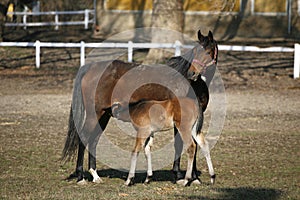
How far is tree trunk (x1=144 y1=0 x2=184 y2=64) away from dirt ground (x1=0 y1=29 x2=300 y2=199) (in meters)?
2.12

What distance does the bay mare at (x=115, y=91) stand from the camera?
29.7 ft

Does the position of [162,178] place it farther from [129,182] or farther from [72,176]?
[72,176]

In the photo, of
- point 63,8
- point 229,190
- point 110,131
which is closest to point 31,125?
point 110,131

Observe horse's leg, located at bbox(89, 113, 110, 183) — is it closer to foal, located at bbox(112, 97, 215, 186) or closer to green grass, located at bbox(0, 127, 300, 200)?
green grass, located at bbox(0, 127, 300, 200)

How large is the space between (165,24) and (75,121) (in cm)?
1594

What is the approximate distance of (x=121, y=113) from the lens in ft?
29.6

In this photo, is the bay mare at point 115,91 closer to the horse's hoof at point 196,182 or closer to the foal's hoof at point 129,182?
the horse's hoof at point 196,182

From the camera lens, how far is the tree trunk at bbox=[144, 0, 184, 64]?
24641mm

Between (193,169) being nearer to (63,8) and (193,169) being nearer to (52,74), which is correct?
(52,74)

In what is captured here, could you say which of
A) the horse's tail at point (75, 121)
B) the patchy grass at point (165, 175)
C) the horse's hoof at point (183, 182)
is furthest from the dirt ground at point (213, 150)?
the horse's tail at point (75, 121)

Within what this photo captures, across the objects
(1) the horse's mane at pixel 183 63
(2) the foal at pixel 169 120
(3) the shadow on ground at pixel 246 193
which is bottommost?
(3) the shadow on ground at pixel 246 193

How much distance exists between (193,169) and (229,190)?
0.88 meters

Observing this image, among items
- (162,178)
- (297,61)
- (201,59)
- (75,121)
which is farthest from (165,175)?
(297,61)

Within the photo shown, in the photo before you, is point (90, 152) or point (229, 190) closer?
point (229, 190)
